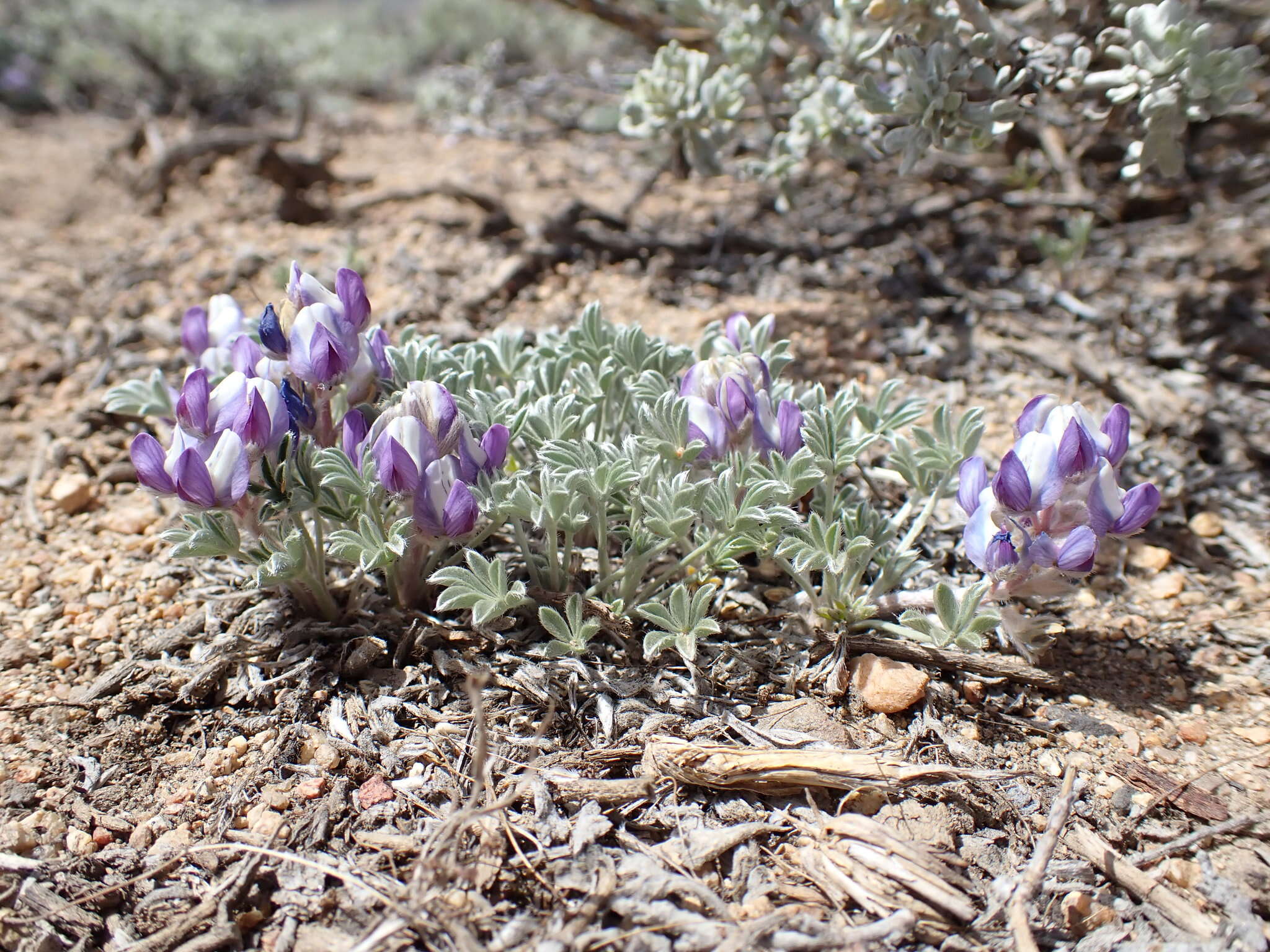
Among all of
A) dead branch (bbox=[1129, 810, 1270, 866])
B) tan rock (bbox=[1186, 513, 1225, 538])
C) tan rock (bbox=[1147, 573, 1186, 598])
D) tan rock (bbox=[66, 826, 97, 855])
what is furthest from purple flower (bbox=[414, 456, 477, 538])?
tan rock (bbox=[1186, 513, 1225, 538])

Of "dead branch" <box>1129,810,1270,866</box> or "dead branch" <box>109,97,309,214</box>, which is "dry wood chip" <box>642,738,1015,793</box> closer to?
"dead branch" <box>1129,810,1270,866</box>

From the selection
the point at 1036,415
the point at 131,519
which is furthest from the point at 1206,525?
the point at 131,519

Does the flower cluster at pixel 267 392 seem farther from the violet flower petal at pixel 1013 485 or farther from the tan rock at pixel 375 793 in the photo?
the violet flower petal at pixel 1013 485

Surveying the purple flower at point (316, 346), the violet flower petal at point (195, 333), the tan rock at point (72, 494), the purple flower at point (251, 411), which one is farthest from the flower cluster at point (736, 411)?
the tan rock at point (72, 494)

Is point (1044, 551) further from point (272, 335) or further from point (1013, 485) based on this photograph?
point (272, 335)

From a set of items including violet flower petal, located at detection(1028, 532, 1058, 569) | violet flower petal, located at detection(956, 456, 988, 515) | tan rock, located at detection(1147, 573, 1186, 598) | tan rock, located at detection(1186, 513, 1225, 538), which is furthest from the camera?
tan rock, located at detection(1186, 513, 1225, 538)

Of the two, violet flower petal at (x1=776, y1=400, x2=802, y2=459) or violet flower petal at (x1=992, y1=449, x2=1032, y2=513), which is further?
violet flower petal at (x1=776, y1=400, x2=802, y2=459)

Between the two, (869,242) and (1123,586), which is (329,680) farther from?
(869,242)
